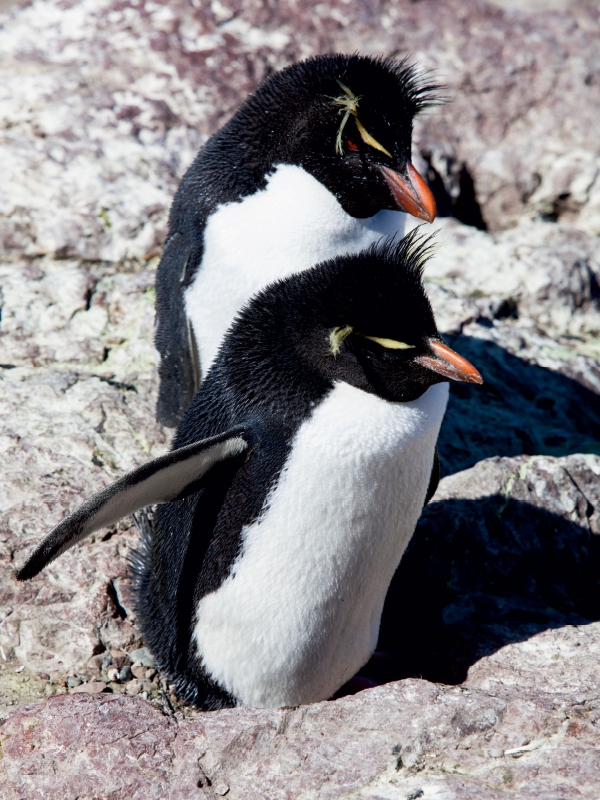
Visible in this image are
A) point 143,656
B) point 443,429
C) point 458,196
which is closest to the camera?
point 143,656

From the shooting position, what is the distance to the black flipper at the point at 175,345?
273 centimetres

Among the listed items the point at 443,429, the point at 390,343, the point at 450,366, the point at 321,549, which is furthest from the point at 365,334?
the point at 443,429

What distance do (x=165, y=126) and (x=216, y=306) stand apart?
4.54 feet

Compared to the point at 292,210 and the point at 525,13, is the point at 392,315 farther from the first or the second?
the point at 525,13

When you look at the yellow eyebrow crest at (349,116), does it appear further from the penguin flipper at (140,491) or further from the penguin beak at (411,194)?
the penguin flipper at (140,491)

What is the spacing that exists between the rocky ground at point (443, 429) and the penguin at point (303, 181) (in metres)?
0.57

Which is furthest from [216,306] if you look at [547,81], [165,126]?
[547,81]

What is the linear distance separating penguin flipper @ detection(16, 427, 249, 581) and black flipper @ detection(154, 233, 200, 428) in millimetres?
852

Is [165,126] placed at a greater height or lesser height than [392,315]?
lesser

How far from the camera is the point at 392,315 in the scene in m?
1.83

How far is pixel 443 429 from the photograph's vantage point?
119 inches

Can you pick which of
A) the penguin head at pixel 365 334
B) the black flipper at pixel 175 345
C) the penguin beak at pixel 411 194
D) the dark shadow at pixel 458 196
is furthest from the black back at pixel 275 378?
the dark shadow at pixel 458 196

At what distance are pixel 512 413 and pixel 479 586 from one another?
2.93 ft

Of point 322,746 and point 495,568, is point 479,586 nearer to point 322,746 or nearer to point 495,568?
point 495,568
